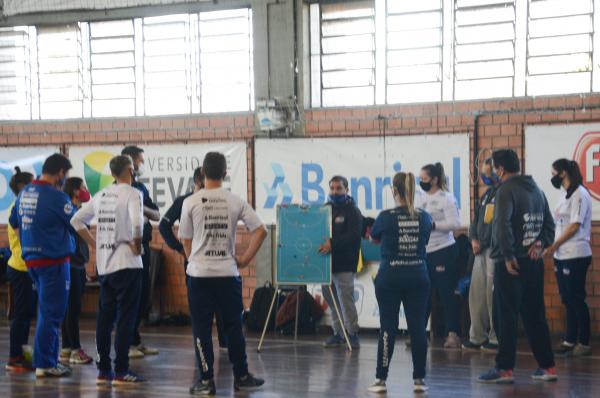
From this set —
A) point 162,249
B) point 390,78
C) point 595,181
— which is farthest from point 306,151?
point 595,181

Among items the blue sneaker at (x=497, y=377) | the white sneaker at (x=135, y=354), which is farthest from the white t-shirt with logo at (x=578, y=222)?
the white sneaker at (x=135, y=354)

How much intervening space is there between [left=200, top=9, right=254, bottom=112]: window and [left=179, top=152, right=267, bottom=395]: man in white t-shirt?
5.43 m

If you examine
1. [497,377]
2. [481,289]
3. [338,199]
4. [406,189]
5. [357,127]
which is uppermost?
[357,127]

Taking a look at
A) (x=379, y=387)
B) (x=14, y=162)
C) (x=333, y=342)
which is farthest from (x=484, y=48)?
(x=14, y=162)

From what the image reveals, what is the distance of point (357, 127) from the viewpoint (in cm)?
1223

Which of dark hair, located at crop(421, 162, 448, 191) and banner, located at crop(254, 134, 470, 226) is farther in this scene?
banner, located at crop(254, 134, 470, 226)

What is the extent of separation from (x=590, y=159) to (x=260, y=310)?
12.7 ft

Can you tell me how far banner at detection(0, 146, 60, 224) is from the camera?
1360 cm

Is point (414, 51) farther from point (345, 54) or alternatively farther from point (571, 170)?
point (571, 170)

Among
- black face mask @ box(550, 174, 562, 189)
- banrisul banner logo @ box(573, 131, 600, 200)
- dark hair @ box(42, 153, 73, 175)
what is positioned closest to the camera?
dark hair @ box(42, 153, 73, 175)

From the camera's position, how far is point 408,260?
7633 millimetres

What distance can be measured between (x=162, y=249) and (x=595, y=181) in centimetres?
519

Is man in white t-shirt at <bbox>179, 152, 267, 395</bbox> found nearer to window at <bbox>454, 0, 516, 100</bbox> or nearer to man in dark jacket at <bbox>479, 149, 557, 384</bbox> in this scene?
man in dark jacket at <bbox>479, 149, 557, 384</bbox>

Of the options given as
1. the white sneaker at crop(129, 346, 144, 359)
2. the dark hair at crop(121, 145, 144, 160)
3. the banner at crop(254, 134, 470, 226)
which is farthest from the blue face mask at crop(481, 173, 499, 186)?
the white sneaker at crop(129, 346, 144, 359)
